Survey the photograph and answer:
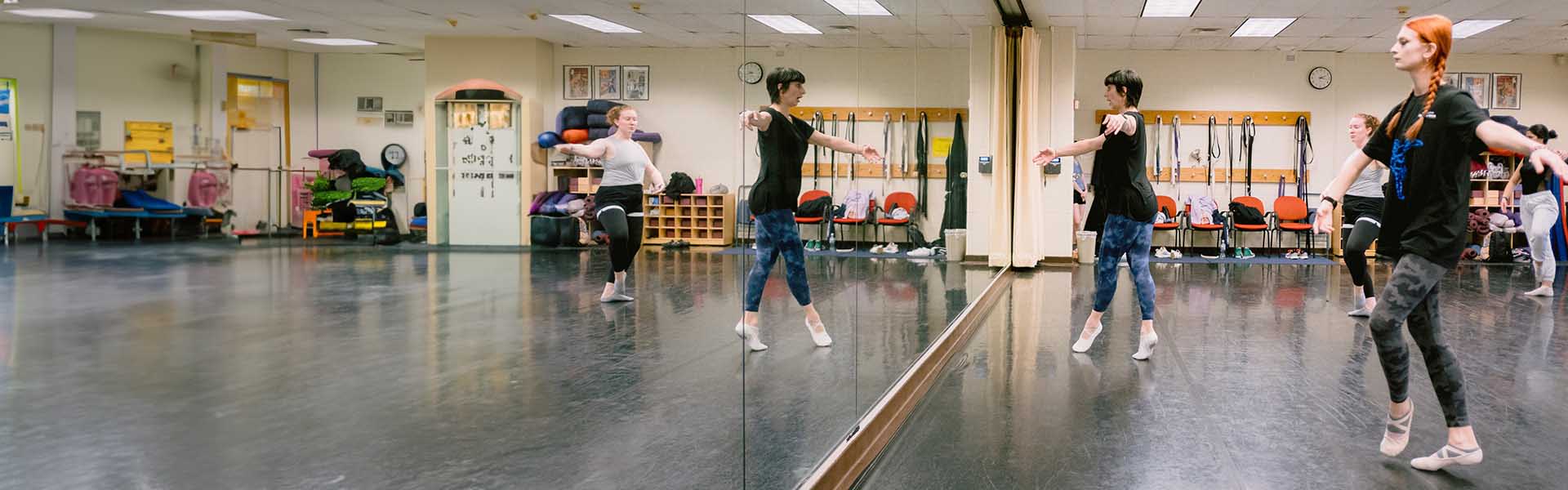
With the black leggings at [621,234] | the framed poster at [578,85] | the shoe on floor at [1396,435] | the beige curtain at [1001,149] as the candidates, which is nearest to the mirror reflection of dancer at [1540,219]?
the beige curtain at [1001,149]

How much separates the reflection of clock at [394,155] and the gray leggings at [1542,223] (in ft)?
26.7

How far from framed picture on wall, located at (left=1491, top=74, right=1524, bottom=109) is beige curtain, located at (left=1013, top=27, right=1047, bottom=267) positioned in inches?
243

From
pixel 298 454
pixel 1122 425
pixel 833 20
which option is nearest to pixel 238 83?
pixel 298 454

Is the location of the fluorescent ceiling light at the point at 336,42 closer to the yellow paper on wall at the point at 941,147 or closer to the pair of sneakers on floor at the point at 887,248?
the pair of sneakers on floor at the point at 887,248

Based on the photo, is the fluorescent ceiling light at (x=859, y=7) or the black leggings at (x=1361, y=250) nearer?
the fluorescent ceiling light at (x=859, y=7)

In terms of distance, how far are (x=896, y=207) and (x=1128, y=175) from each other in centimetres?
118

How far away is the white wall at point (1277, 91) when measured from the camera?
13.1m

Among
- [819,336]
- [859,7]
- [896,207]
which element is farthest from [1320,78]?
[819,336]

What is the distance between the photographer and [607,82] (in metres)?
2.62

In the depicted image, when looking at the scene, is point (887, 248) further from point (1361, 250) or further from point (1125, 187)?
point (1361, 250)

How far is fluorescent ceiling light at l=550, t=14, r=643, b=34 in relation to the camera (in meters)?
2.23

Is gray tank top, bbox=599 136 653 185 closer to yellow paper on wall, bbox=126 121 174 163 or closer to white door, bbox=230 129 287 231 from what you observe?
white door, bbox=230 129 287 231

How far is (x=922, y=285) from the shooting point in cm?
Result: 573

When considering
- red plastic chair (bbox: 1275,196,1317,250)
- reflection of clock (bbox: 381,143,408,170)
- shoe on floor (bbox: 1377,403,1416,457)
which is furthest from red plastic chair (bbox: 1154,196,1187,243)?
reflection of clock (bbox: 381,143,408,170)
